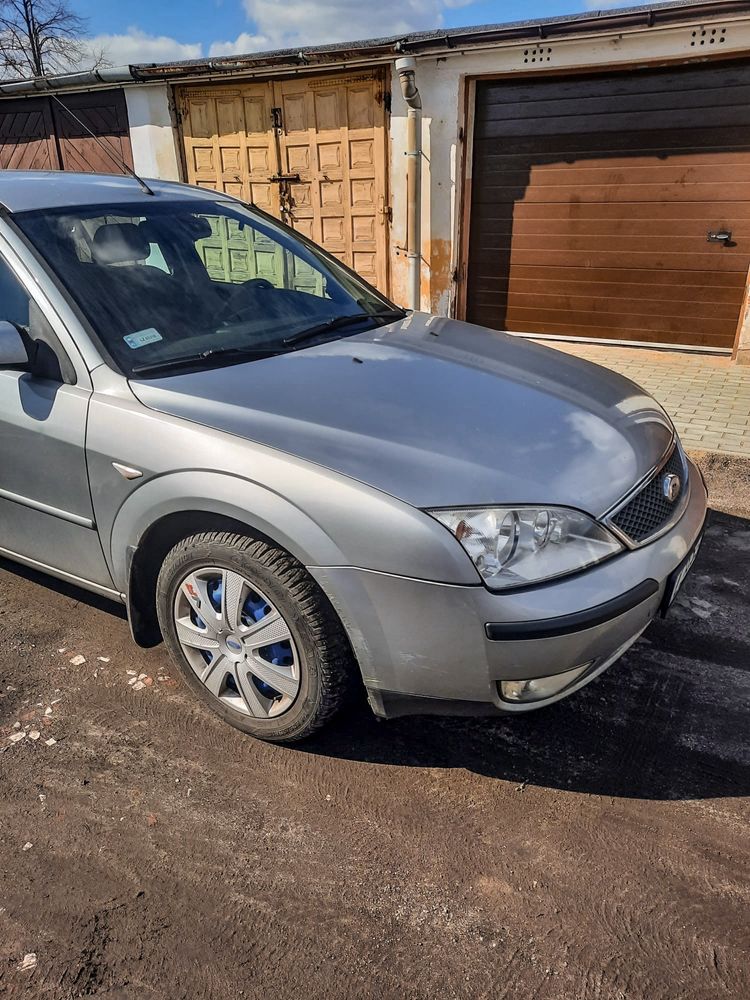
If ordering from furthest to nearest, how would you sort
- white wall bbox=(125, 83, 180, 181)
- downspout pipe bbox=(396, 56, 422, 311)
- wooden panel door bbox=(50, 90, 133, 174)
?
1. wooden panel door bbox=(50, 90, 133, 174)
2. white wall bbox=(125, 83, 180, 181)
3. downspout pipe bbox=(396, 56, 422, 311)

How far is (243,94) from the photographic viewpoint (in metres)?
8.84

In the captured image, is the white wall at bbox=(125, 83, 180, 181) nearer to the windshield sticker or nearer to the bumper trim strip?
the windshield sticker

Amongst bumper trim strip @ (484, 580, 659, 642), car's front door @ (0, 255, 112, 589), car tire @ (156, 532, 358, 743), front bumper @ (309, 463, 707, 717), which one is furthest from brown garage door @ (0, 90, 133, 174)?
bumper trim strip @ (484, 580, 659, 642)

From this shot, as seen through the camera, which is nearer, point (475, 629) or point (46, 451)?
point (475, 629)

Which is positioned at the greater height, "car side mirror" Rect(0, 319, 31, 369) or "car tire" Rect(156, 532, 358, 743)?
"car side mirror" Rect(0, 319, 31, 369)

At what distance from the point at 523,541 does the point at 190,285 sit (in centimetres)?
173

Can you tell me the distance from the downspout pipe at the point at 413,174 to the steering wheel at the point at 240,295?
541cm

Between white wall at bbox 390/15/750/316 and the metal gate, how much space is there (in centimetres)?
26

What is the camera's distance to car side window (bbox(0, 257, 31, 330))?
8.41 ft

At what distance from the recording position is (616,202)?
751cm

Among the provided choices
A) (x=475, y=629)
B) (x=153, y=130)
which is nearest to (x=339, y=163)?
(x=153, y=130)

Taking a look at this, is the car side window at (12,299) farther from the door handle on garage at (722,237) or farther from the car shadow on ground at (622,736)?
the door handle on garage at (722,237)

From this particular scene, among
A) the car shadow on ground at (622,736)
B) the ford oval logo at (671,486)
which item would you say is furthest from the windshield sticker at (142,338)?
the ford oval logo at (671,486)

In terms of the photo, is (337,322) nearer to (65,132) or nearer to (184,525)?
(184,525)
